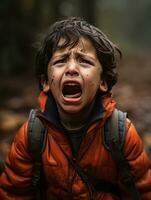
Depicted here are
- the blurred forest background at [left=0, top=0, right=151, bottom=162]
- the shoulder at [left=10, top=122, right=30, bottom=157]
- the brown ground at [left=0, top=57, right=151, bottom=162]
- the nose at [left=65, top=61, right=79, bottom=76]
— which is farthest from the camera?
the blurred forest background at [left=0, top=0, right=151, bottom=162]

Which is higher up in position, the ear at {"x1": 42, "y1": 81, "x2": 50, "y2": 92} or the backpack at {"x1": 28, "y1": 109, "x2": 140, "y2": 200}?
the ear at {"x1": 42, "y1": 81, "x2": 50, "y2": 92}

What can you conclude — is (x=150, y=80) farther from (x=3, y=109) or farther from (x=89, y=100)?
(x=89, y=100)

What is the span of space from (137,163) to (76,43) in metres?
1.06

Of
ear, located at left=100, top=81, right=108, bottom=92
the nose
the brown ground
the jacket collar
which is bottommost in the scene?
the brown ground

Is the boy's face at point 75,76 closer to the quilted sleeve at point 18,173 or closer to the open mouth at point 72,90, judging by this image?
the open mouth at point 72,90

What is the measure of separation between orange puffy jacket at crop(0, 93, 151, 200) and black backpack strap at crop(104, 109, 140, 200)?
0.13ft

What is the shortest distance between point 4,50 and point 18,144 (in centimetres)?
722

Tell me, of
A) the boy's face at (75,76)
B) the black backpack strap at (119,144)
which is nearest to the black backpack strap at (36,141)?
the boy's face at (75,76)

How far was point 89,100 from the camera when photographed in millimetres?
3791

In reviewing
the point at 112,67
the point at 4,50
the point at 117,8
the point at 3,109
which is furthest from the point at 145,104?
the point at 117,8

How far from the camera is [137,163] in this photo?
3859mm

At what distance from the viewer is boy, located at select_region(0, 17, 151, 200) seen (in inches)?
147

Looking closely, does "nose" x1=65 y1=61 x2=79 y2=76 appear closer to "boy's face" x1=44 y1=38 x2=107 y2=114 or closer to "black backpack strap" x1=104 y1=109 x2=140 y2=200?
"boy's face" x1=44 y1=38 x2=107 y2=114

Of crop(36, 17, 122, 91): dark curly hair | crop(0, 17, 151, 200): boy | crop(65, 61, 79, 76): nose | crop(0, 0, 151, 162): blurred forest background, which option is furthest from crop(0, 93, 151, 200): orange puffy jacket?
crop(0, 0, 151, 162): blurred forest background
